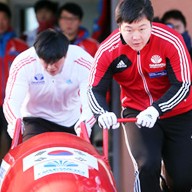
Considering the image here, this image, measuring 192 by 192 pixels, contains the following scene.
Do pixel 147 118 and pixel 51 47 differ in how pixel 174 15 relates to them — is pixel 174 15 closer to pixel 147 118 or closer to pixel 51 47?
pixel 51 47

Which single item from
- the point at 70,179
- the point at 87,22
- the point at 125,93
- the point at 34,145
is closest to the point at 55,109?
the point at 125,93

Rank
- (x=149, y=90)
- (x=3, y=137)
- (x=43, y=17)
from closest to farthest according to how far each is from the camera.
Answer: (x=149, y=90)
(x=3, y=137)
(x=43, y=17)

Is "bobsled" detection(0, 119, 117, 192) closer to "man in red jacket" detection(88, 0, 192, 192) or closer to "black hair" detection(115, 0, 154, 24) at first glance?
"man in red jacket" detection(88, 0, 192, 192)

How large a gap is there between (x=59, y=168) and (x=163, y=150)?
3.30 feet

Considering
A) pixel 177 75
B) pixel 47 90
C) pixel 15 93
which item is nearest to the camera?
pixel 177 75

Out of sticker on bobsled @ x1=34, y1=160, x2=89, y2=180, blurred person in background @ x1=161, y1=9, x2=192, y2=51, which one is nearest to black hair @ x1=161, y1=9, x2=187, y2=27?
blurred person in background @ x1=161, y1=9, x2=192, y2=51

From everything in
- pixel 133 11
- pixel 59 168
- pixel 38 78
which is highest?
pixel 133 11

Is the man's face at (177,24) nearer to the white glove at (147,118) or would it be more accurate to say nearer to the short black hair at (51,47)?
the short black hair at (51,47)

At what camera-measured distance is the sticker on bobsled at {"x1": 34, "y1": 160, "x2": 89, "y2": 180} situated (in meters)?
4.30

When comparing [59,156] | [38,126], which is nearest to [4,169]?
[59,156]

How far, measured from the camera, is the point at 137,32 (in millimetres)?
4617

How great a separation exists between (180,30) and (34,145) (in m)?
2.55

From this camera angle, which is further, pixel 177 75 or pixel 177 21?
pixel 177 21

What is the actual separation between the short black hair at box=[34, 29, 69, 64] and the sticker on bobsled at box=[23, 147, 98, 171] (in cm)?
87
